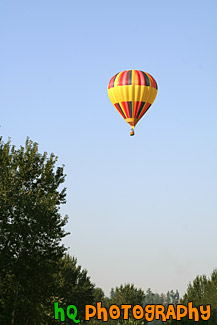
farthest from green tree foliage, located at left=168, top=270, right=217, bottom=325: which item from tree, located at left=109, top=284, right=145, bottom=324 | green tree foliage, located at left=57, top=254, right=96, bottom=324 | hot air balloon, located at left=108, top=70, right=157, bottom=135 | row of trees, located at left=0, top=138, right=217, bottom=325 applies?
row of trees, located at left=0, top=138, right=217, bottom=325

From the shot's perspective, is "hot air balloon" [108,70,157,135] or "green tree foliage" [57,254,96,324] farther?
"green tree foliage" [57,254,96,324]

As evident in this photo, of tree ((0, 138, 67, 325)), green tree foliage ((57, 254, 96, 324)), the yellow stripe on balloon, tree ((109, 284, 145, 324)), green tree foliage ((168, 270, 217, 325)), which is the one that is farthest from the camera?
tree ((109, 284, 145, 324))

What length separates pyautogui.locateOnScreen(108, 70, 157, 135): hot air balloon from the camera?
58156 millimetres

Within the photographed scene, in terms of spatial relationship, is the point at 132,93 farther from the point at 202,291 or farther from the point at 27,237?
the point at 202,291

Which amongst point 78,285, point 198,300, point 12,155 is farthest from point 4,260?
point 198,300

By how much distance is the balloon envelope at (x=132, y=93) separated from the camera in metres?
58.2

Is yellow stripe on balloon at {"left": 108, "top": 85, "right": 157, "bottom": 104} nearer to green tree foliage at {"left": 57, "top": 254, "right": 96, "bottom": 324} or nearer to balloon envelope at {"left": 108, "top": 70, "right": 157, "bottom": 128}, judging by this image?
balloon envelope at {"left": 108, "top": 70, "right": 157, "bottom": 128}

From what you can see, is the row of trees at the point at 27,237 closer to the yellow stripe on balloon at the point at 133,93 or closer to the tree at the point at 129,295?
the yellow stripe on balloon at the point at 133,93

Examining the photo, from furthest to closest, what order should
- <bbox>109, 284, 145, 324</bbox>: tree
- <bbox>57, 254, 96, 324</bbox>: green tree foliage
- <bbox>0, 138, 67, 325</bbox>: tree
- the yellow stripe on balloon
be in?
<bbox>109, 284, 145, 324</bbox>: tree < <bbox>57, 254, 96, 324</bbox>: green tree foliage < the yellow stripe on balloon < <bbox>0, 138, 67, 325</bbox>: tree

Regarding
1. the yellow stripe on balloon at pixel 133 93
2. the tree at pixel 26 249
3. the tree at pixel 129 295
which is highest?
the yellow stripe on balloon at pixel 133 93

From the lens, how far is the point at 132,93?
5800 centimetres

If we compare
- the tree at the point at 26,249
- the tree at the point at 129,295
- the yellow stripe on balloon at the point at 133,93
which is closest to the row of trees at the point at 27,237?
the tree at the point at 26,249

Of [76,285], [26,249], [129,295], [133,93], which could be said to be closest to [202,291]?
[129,295]

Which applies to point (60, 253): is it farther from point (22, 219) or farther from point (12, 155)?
point (12, 155)
